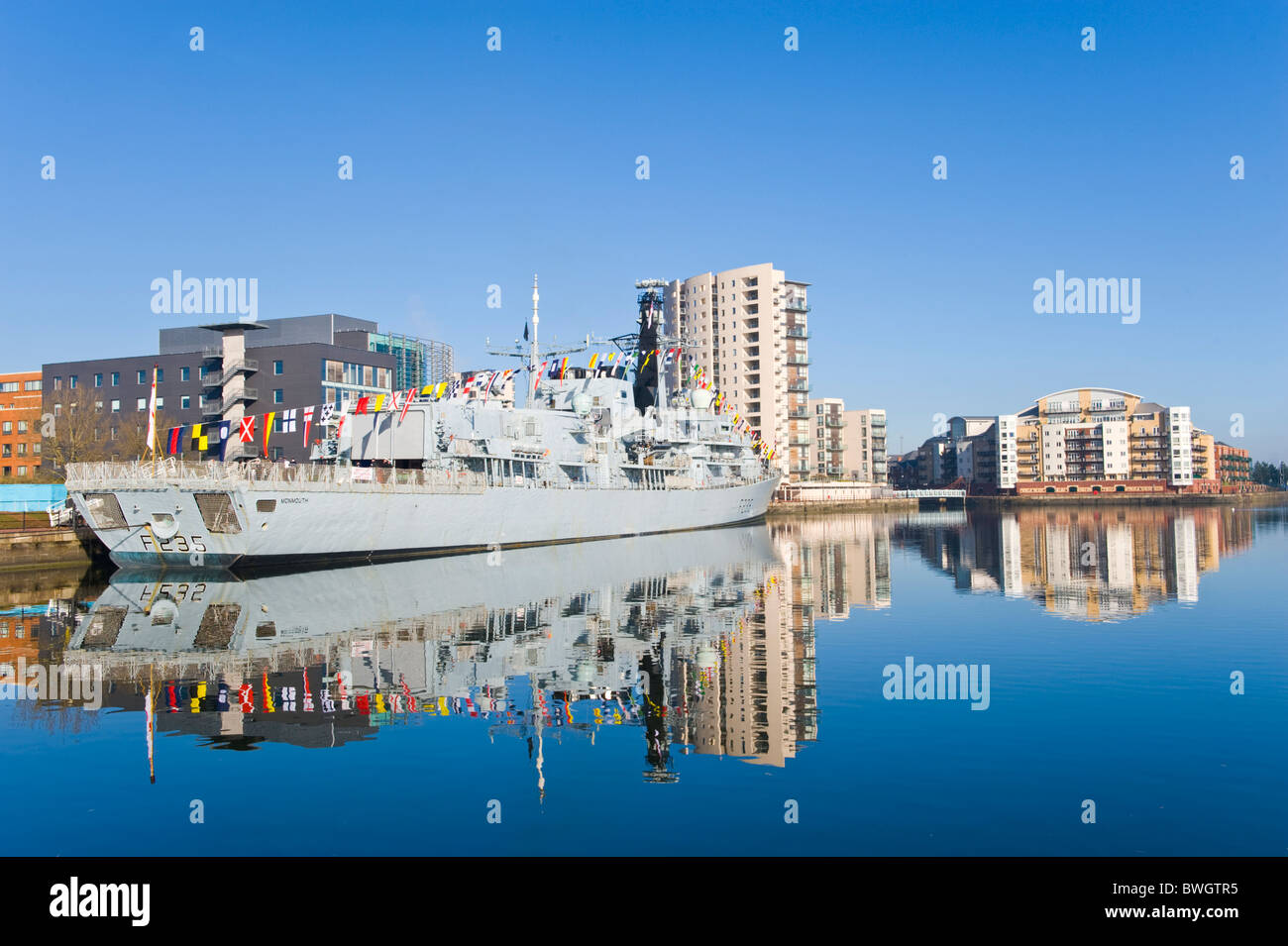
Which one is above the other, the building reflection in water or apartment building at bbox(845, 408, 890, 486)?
apartment building at bbox(845, 408, 890, 486)

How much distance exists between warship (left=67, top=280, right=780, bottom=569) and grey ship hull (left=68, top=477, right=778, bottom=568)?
0.07 metres

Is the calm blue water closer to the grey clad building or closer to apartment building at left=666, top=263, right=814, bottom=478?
the grey clad building

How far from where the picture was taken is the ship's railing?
3797 cm

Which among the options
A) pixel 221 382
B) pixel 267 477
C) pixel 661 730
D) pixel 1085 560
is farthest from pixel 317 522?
pixel 221 382

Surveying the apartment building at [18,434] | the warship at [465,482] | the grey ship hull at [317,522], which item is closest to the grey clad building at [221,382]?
the apartment building at [18,434]

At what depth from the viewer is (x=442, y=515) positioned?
155ft

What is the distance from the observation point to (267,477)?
39875 millimetres

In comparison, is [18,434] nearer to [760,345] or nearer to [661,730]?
[661,730]

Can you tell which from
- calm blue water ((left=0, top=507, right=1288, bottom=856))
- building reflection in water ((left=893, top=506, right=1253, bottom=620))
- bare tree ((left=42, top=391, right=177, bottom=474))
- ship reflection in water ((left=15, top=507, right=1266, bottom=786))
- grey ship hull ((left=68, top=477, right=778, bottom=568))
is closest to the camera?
calm blue water ((left=0, top=507, right=1288, bottom=856))

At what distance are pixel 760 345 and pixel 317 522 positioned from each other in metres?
97.5

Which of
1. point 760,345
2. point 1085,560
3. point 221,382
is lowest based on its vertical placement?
point 1085,560

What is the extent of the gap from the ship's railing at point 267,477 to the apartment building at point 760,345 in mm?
84346

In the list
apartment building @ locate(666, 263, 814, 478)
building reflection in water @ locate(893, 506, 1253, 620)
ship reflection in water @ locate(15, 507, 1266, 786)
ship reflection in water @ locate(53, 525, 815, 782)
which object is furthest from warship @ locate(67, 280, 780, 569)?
apartment building @ locate(666, 263, 814, 478)

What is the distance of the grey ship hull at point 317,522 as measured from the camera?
3862cm
